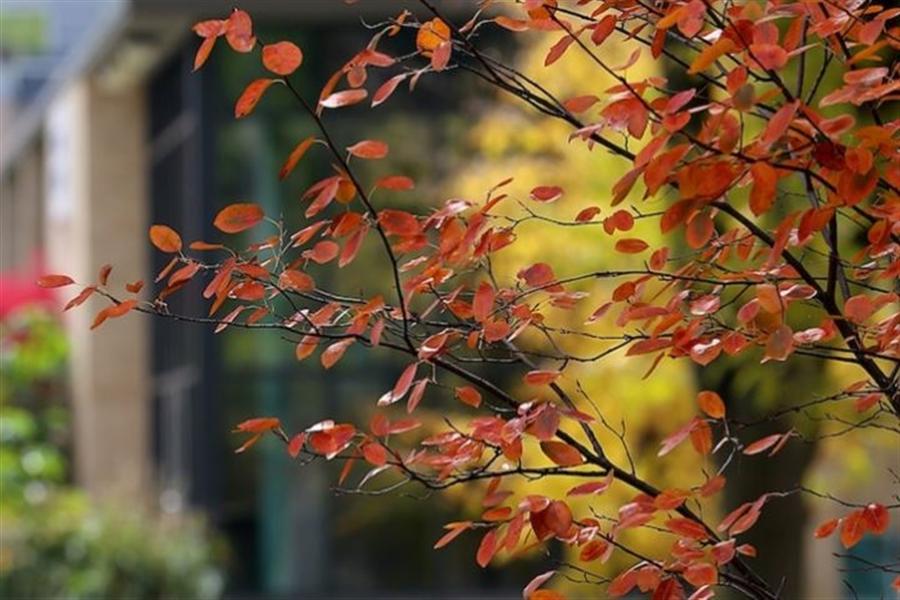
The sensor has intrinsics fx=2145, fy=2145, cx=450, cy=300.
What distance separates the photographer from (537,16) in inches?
125

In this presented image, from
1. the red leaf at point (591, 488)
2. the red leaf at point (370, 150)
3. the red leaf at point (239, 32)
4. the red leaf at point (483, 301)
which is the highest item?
the red leaf at point (239, 32)

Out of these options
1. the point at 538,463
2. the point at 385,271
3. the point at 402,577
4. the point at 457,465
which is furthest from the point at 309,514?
the point at 457,465

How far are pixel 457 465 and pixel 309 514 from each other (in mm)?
16376

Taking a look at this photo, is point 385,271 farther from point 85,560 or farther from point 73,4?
point 73,4

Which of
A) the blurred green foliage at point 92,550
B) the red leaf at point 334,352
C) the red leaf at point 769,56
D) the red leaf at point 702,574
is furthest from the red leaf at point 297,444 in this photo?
the blurred green foliage at point 92,550

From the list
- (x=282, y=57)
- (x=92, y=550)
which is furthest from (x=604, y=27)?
(x=92, y=550)

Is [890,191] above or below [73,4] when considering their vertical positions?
above

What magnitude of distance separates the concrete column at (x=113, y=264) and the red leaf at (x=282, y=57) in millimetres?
19583

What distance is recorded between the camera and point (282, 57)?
3029 millimetres

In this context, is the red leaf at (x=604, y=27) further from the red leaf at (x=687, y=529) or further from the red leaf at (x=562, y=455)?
the red leaf at (x=687, y=529)

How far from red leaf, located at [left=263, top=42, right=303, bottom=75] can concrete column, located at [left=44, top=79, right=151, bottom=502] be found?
1958 cm

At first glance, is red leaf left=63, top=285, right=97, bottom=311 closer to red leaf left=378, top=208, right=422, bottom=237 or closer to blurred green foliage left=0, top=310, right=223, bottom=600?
red leaf left=378, top=208, right=422, bottom=237

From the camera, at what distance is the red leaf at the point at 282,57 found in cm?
301

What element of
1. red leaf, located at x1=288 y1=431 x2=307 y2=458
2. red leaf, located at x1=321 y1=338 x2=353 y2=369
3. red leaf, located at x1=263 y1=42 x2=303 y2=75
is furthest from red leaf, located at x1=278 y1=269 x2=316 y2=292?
red leaf, located at x1=263 y1=42 x2=303 y2=75
